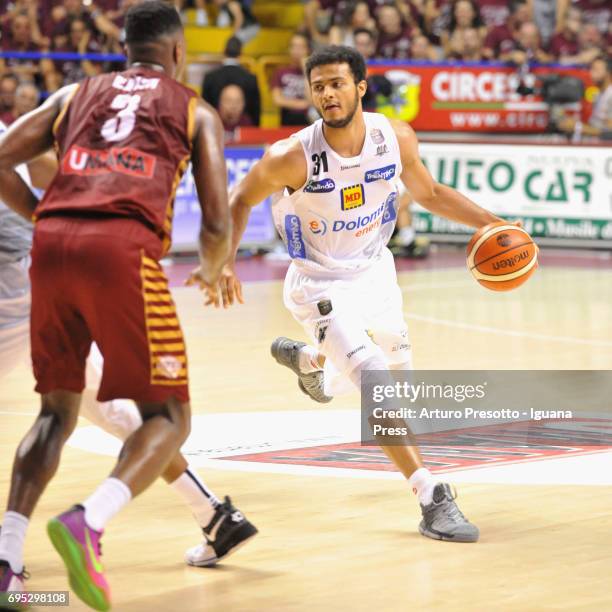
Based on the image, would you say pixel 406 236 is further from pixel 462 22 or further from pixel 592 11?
pixel 592 11

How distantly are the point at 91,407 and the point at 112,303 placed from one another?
113 centimetres

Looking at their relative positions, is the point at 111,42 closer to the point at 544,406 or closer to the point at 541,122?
the point at 541,122

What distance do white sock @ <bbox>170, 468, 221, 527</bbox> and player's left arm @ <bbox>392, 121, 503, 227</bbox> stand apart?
6.55 ft

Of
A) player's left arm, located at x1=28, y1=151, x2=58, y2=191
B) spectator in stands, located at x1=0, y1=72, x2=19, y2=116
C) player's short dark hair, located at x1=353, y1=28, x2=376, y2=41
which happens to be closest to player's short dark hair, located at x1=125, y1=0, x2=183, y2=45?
player's left arm, located at x1=28, y1=151, x2=58, y2=191

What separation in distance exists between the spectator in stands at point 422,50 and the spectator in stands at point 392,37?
204 mm

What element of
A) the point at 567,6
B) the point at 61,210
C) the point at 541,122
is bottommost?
the point at 541,122

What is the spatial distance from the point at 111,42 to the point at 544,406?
11.4 metres

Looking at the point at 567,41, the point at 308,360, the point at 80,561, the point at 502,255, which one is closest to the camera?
the point at 80,561

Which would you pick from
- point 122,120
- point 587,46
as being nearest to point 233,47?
point 587,46

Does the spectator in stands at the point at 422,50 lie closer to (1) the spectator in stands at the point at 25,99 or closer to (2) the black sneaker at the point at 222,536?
(1) the spectator in stands at the point at 25,99

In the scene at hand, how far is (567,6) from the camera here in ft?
67.0

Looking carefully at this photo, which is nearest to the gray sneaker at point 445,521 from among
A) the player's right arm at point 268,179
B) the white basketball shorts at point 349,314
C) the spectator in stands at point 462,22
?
the white basketball shorts at point 349,314

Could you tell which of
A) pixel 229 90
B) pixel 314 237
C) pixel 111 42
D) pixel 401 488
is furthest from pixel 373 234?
pixel 111 42

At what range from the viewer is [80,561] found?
4.15m
